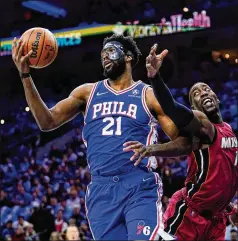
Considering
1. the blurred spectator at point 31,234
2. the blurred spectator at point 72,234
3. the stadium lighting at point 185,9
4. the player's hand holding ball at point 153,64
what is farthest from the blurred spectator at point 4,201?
the player's hand holding ball at point 153,64

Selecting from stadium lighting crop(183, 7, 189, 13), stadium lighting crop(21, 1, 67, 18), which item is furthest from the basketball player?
stadium lighting crop(21, 1, 67, 18)

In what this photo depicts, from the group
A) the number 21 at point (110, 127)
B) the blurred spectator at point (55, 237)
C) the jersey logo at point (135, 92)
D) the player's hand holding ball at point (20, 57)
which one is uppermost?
the player's hand holding ball at point (20, 57)

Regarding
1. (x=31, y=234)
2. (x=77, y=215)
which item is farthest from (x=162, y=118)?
(x=77, y=215)

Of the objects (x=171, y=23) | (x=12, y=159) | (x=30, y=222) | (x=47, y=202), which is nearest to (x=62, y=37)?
(x=171, y=23)

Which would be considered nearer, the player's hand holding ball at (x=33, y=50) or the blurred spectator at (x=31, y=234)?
the player's hand holding ball at (x=33, y=50)

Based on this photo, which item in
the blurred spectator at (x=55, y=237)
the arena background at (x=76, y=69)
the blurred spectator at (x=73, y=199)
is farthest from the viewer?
the arena background at (x=76, y=69)

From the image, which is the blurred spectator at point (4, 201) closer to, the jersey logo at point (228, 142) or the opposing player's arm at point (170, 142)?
the jersey logo at point (228, 142)

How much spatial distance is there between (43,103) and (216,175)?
1599 millimetres

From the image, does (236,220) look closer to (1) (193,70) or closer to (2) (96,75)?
(1) (193,70)

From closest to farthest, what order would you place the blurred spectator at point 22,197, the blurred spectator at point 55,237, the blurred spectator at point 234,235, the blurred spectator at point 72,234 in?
the blurred spectator at point 234,235 → the blurred spectator at point 72,234 → the blurred spectator at point 55,237 → the blurred spectator at point 22,197

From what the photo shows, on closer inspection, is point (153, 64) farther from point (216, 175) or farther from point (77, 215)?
point (77, 215)

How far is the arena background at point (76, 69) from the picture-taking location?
14977 millimetres

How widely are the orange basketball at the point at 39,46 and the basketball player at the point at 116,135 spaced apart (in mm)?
153

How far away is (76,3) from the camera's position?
80.8ft
